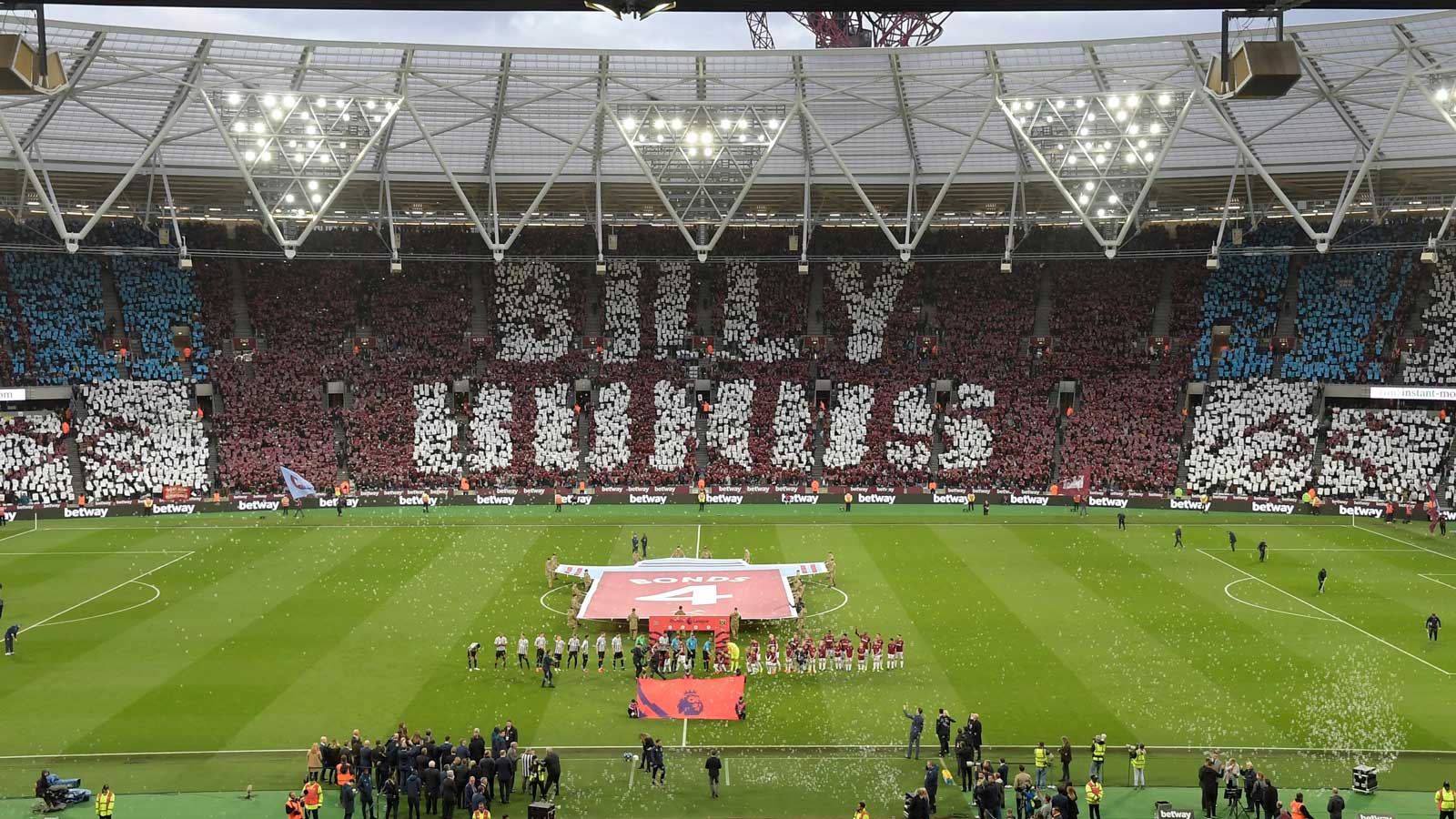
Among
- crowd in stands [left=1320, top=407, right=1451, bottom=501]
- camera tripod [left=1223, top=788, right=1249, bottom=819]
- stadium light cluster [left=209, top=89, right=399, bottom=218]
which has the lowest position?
camera tripod [left=1223, top=788, right=1249, bottom=819]

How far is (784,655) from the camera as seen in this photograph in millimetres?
32250

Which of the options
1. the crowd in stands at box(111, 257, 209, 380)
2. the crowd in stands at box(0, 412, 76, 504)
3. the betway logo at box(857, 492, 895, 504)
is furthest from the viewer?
the crowd in stands at box(111, 257, 209, 380)

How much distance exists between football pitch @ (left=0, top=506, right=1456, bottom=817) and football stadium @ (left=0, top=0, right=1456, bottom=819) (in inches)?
8.0

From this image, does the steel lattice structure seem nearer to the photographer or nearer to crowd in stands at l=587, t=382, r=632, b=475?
crowd in stands at l=587, t=382, r=632, b=475

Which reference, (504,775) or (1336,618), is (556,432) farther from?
(504,775)

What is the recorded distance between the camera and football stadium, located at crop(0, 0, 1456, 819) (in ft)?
83.3

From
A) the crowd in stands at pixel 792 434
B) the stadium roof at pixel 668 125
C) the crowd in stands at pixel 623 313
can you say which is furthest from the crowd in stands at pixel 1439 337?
the crowd in stands at pixel 623 313

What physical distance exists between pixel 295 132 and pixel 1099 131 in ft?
120

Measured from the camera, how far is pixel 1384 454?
57.6 m

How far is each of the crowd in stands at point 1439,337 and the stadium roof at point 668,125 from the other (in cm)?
650

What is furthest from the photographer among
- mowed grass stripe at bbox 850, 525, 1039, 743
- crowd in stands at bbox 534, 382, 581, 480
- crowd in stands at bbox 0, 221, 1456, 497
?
crowd in stands at bbox 534, 382, 581, 480

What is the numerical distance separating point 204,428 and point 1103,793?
171ft

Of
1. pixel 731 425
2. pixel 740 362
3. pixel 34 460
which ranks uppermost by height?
pixel 740 362

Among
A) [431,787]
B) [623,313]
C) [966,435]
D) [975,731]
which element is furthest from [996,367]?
[431,787]
